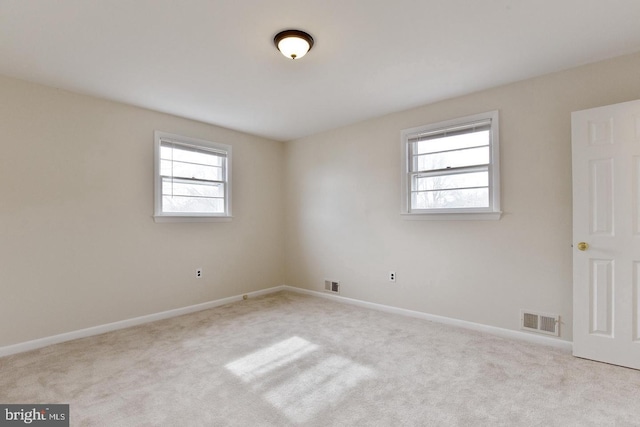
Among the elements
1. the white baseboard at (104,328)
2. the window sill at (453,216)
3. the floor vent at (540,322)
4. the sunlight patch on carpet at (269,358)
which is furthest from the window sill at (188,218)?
the floor vent at (540,322)

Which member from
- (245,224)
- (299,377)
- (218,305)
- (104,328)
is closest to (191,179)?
(245,224)

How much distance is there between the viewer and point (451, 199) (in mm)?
3578

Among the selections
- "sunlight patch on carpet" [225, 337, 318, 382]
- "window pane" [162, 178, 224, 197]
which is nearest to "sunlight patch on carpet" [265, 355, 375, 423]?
"sunlight patch on carpet" [225, 337, 318, 382]

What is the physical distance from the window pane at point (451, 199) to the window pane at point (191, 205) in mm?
2663

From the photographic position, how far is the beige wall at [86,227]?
9.46 feet

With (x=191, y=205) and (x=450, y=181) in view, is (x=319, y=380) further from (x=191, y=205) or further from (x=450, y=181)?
(x=191, y=205)

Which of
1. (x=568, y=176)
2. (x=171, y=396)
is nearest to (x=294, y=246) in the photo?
(x=171, y=396)

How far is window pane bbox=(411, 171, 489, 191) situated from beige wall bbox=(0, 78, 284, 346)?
8.89ft

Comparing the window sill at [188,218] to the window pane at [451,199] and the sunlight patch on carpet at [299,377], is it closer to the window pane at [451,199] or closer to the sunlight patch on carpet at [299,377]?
the sunlight patch on carpet at [299,377]

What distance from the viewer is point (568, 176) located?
2.84 meters

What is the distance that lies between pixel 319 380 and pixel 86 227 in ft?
9.25

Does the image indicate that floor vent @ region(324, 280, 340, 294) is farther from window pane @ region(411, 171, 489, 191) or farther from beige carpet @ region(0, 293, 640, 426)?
window pane @ region(411, 171, 489, 191)

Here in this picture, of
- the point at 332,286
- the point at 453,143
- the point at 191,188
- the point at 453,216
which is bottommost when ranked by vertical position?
the point at 332,286

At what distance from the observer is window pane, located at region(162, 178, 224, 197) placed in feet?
12.9
